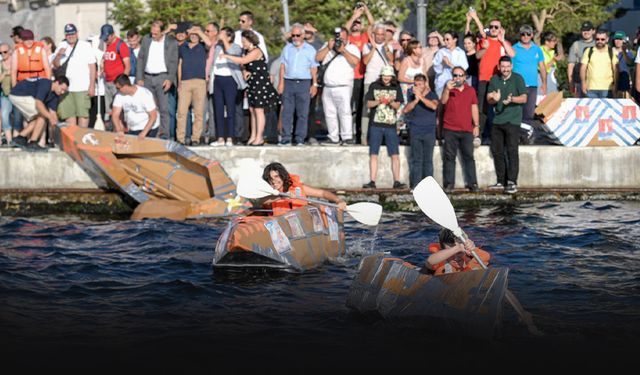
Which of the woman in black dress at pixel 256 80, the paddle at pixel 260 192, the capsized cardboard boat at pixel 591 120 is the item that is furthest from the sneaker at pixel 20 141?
the capsized cardboard boat at pixel 591 120

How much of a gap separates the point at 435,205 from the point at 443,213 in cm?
15

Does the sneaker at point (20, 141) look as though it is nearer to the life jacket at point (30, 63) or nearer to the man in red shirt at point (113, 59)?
the life jacket at point (30, 63)

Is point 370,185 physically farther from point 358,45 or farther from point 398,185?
point 358,45

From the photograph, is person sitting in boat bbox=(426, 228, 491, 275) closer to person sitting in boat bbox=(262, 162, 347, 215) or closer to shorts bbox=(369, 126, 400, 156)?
person sitting in boat bbox=(262, 162, 347, 215)

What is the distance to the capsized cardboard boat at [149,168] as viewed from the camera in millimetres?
18484

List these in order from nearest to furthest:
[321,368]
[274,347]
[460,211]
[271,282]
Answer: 1. [321,368]
2. [274,347]
3. [271,282]
4. [460,211]

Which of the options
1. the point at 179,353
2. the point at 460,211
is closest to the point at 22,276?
the point at 179,353

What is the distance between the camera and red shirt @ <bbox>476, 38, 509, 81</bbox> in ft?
62.8

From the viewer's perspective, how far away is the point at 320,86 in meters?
19.9

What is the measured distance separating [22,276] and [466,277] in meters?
5.77

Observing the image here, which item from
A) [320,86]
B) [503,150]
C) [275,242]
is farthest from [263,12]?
[275,242]

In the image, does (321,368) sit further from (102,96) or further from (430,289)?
(102,96)

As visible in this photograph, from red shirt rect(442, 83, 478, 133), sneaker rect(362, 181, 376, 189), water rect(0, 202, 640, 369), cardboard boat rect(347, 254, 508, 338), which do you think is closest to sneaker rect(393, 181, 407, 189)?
sneaker rect(362, 181, 376, 189)

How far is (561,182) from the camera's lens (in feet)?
63.7
